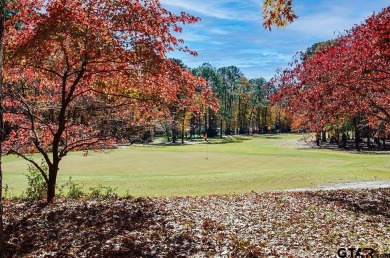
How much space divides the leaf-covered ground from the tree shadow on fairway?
48 mm

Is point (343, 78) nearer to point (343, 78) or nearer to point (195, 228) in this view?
point (343, 78)

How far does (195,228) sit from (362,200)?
23.3 ft

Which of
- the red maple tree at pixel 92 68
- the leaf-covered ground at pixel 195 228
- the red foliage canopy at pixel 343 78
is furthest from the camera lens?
the red foliage canopy at pixel 343 78

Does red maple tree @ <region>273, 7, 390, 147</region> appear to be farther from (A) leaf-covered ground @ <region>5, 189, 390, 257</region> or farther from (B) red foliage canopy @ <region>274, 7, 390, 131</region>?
(A) leaf-covered ground @ <region>5, 189, 390, 257</region>

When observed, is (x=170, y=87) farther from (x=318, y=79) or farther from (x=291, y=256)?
(x=291, y=256)

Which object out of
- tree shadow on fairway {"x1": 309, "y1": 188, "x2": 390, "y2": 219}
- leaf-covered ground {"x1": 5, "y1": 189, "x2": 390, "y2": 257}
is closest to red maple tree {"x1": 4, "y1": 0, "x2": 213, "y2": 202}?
leaf-covered ground {"x1": 5, "y1": 189, "x2": 390, "y2": 257}

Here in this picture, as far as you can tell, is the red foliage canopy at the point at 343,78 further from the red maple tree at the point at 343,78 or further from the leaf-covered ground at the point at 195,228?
the leaf-covered ground at the point at 195,228

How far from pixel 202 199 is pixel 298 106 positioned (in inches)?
185

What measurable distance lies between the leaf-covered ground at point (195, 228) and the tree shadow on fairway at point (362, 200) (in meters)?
0.05

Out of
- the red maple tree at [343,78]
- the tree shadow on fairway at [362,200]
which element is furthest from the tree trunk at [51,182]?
the tree shadow on fairway at [362,200]

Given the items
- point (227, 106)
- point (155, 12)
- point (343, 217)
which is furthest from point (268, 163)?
point (227, 106)

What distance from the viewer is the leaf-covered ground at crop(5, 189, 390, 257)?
A: 797 centimetres

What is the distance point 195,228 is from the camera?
9.30 meters

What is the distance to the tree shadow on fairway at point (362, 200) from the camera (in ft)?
38.8
